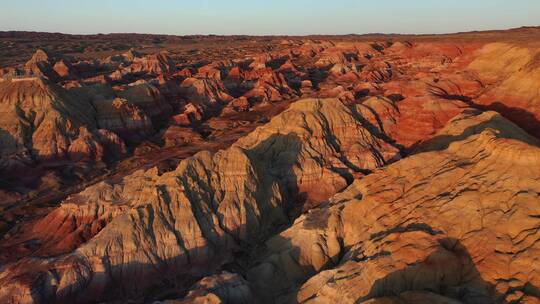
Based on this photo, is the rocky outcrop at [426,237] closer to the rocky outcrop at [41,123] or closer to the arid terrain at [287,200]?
the arid terrain at [287,200]

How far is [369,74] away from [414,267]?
276 ft

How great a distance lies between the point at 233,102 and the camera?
263 ft

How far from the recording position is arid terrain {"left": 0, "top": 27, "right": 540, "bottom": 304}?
21344 mm

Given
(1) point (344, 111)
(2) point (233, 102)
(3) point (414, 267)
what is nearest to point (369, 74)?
(2) point (233, 102)

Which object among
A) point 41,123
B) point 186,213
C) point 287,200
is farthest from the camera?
point 41,123

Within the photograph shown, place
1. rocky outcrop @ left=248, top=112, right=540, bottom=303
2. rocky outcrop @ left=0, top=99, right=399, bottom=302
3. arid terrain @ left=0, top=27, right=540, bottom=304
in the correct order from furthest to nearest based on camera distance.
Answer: rocky outcrop @ left=0, top=99, right=399, bottom=302, arid terrain @ left=0, top=27, right=540, bottom=304, rocky outcrop @ left=248, top=112, right=540, bottom=303

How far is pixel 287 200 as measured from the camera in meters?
37.1

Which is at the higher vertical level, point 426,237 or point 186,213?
point 426,237

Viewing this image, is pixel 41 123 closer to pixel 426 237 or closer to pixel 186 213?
pixel 186 213

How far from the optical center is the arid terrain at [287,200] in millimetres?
21344

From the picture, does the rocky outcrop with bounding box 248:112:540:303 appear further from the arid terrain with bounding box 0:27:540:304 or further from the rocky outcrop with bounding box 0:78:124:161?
the rocky outcrop with bounding box 0:78:124:161

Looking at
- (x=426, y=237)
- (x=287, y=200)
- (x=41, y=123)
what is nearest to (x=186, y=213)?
(x=287, y=200)

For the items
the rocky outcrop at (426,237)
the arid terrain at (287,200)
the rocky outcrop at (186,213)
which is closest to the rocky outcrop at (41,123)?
the arid terrain at (287,200)

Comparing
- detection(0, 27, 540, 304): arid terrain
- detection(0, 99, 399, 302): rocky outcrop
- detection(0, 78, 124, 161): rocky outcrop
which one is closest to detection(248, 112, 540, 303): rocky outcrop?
detection(0, 27, 540, 304): arid terrain
